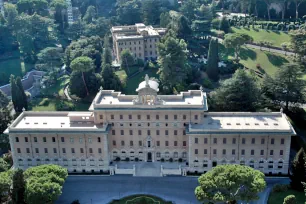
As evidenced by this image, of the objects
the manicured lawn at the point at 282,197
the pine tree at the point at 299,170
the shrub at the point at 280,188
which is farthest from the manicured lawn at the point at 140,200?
the pine tree at the point at 299,170

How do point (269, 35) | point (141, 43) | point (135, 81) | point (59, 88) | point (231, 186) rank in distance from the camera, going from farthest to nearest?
1. point (269, 35)
2. point (141, 43)
3. point (59, 88)
4. point (135, 81)
5. point (231, 186)

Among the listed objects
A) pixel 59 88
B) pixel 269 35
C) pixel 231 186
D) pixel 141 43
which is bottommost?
pixel 231 186

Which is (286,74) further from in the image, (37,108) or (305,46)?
(37,108)

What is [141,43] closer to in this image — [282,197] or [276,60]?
[276,60]

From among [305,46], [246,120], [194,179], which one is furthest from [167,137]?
[305,46]

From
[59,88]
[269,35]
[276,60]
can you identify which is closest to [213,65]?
[276,60]

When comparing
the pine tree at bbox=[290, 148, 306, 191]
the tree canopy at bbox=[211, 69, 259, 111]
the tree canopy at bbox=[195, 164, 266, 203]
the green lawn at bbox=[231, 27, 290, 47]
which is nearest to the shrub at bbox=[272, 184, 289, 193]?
the pine tree at bbox=[290, 148, 306, 191]
